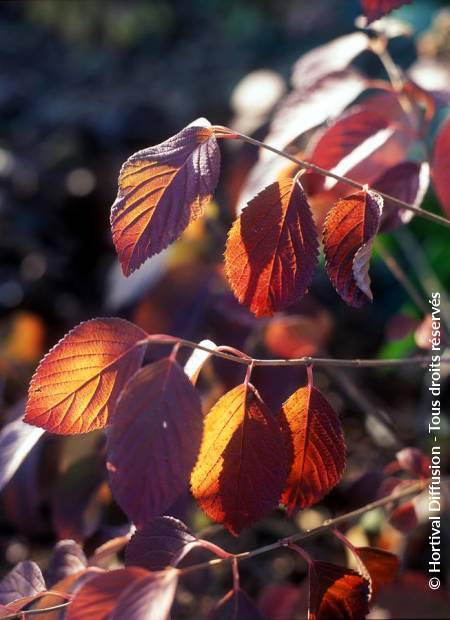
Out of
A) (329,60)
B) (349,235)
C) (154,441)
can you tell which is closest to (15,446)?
(154,441)

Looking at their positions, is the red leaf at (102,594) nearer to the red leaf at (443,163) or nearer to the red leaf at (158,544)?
the red leaf at (158,544)

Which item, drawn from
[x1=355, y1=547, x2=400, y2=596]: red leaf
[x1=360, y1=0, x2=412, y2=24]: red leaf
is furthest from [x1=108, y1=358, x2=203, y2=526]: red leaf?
[x1=360, y1=0, x2=412, y2=24]: red leaf

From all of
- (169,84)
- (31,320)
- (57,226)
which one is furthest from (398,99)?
(169,84)

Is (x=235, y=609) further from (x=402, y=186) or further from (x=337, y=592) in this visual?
(x=402, y=186)

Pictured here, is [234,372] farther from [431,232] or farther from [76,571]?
[431,232]

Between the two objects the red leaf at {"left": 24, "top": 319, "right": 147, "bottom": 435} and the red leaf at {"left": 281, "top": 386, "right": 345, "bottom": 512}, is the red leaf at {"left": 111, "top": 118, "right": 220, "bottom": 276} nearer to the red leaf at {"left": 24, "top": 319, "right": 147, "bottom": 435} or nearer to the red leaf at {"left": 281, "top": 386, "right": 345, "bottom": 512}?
the red leaf at {"left": 24, "top": 319, "right": 147, "bottom": 435}

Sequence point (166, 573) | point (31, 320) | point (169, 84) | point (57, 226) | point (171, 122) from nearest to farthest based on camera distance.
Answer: point (166, 573) < point (31, 320) < point (57, 226) < point (171, 122) < point (169, 84)
